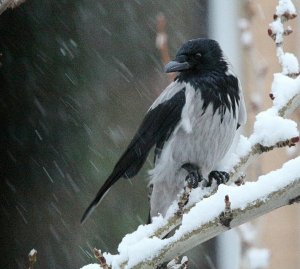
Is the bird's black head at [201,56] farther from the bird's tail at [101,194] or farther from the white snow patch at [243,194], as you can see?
the white snow patch at [243,194]

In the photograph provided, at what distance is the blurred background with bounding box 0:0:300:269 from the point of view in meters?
4.45

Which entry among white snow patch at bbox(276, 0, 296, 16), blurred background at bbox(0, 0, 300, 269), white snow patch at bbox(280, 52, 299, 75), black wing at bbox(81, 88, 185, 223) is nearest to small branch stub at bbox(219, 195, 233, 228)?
white snow patch at bbox(280, 52, 299, 75)

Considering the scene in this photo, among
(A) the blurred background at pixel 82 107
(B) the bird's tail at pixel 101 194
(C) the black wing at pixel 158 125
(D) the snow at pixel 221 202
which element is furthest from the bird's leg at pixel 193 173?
(A) the blurred background at pixel 82 107

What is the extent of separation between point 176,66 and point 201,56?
18 cm

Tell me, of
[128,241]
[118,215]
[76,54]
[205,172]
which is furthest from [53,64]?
[128,241]

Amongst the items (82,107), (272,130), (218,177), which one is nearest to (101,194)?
(218,177)

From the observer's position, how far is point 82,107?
454cm

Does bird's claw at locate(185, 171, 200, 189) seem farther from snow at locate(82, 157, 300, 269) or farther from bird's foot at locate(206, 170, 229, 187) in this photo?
snow at locate(82, 157, 300, 269)

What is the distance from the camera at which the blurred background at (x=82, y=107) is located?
4.45 metres

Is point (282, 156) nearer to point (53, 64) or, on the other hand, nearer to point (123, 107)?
point (123, 107)

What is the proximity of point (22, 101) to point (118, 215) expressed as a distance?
2.72 ft

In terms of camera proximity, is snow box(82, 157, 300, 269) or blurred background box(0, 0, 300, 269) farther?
blurred background box(0, 0, 300, 269)

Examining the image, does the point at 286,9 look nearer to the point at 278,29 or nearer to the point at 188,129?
the point at 278,29

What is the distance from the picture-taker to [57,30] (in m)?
4.58
